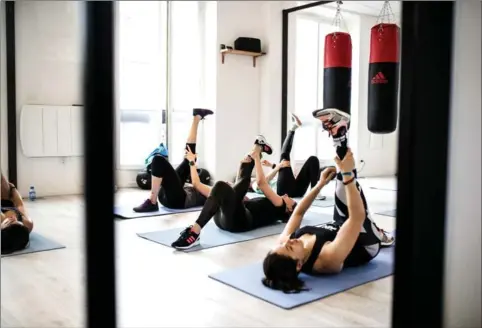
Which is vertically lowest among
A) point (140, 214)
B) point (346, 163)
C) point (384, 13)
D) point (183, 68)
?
point (140, 214)

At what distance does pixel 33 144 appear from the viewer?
568cm

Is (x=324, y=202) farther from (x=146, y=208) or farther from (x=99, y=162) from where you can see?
(x=99, y=162)

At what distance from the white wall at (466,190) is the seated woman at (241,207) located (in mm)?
2051

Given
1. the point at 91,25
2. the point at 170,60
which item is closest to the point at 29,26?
the point at 170,60

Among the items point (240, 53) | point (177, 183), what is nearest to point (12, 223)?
point (177, 183)

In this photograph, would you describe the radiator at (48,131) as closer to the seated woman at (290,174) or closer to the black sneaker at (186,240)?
the seated woman at (290,174)

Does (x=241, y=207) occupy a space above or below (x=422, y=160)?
below

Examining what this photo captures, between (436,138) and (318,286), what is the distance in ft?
7.31

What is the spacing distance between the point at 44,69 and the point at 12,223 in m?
3.18

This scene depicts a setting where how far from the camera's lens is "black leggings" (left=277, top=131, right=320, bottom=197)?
4.58 metres

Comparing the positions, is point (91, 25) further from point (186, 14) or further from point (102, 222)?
point (186, 14)

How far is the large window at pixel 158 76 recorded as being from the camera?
6.45 m

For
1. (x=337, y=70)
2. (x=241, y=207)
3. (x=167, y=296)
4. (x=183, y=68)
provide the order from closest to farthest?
(x=167, y=296) → (x=241, y=207) → (x=337, y=70) → (x=183, y=68)

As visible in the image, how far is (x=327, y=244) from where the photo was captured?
8.78ft
